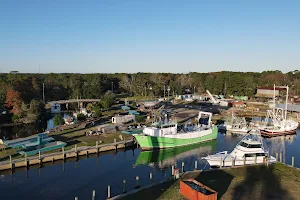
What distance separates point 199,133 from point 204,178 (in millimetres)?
20781

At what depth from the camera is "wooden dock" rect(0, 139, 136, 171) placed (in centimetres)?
3186

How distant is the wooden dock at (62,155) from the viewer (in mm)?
31859

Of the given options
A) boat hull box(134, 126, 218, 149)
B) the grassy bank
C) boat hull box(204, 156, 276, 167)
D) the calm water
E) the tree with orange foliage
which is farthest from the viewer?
the tree with orange foliage

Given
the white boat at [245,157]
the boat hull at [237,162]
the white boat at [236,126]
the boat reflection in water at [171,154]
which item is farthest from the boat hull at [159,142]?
the white boat at [236,126]

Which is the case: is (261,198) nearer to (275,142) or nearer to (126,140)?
(126,140)

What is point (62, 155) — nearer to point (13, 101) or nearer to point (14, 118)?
point (14, 118)

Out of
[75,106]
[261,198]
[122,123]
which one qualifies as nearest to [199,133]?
[122,123]

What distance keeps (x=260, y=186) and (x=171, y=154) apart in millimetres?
17973

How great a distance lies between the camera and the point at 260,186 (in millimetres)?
23188

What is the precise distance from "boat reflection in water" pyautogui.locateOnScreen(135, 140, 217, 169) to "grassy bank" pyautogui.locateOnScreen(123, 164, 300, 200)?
33.8 feet

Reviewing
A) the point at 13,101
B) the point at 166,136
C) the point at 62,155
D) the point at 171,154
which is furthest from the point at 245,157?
the point at 13,101

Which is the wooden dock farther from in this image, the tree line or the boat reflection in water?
the tree line

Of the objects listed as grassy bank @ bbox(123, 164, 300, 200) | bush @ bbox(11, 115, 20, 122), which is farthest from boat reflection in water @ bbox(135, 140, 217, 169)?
bush @ bbox(11, 115, 20, 122)

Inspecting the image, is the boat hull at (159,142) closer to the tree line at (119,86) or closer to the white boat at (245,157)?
the white boat at (245,157)
